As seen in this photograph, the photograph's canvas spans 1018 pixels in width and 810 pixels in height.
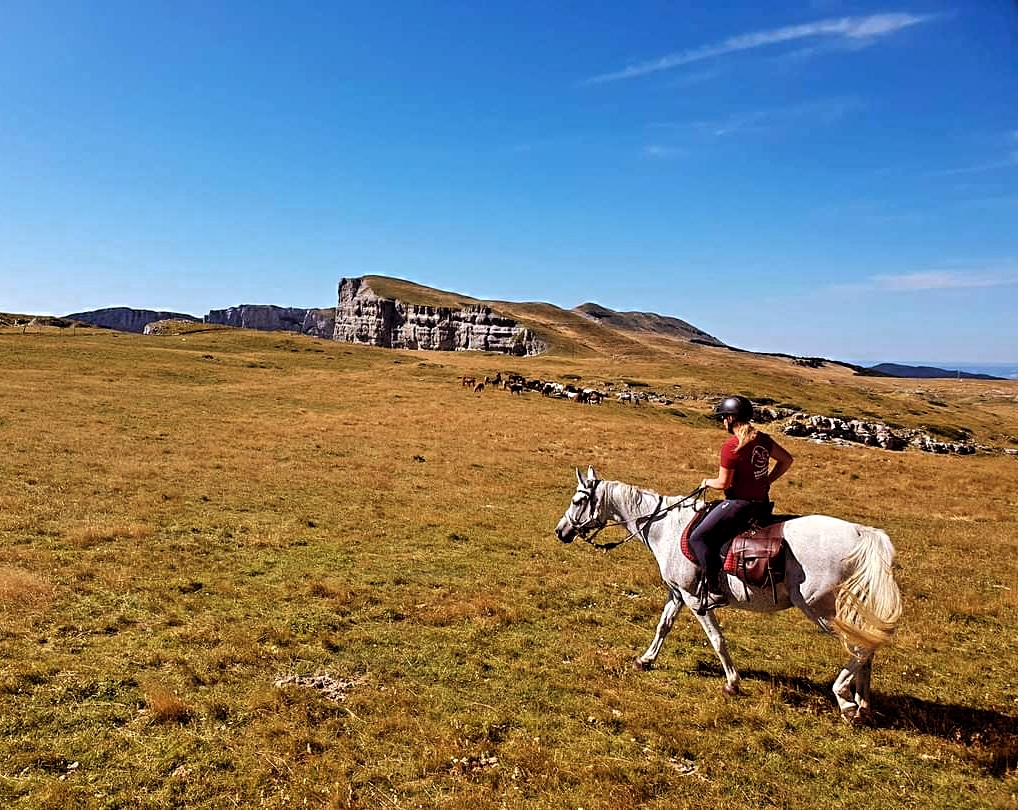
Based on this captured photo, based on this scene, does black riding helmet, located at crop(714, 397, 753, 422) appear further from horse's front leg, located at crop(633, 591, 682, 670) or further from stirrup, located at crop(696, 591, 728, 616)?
horse's front leg, located at crop(633, 591, 682, 670)

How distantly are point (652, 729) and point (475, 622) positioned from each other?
15.3ft

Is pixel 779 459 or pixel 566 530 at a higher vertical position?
pixel 779 459

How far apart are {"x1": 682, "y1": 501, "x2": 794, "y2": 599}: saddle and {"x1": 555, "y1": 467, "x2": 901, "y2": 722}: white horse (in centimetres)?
11

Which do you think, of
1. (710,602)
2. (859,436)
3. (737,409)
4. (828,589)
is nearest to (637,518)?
(710,602)

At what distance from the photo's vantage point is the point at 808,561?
350 inches

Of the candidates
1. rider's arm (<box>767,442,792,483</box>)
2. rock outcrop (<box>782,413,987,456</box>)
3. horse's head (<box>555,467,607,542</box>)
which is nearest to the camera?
rider's arm (<box>767,442,792,483</box>)

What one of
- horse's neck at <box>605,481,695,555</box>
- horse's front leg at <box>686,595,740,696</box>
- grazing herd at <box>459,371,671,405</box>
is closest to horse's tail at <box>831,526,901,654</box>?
horse's front leg at <box>686,595,740,696</box>

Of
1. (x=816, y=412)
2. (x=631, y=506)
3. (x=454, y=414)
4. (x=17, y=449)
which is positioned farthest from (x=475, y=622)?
(x=816, y=412)

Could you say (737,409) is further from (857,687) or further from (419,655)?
(419,655)

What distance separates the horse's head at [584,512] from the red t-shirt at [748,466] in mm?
2633

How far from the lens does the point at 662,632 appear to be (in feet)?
34.5

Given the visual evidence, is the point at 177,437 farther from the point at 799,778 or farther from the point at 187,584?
the point at 799,778

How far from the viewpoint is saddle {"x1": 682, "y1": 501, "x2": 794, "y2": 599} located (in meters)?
9.07

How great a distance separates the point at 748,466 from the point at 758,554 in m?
1.38
